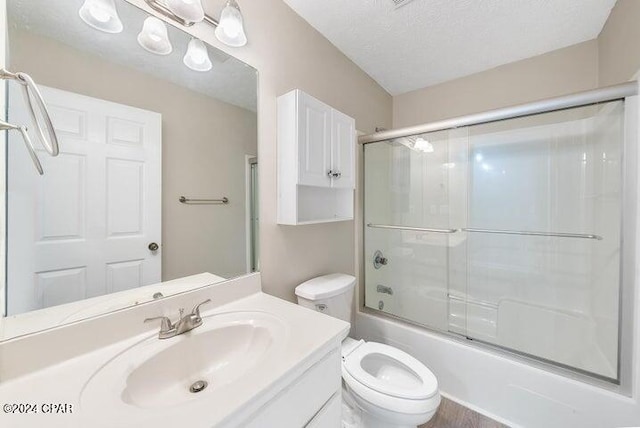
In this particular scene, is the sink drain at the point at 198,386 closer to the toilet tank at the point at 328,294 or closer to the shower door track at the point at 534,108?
the toilet tank at the point at 328,294

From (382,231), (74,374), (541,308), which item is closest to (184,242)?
(74,374)

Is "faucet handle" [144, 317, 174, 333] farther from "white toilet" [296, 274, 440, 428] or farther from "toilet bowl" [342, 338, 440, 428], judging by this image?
"toilet bowl" [342, 338, 440, 428]

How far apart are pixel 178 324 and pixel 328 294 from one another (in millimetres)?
739

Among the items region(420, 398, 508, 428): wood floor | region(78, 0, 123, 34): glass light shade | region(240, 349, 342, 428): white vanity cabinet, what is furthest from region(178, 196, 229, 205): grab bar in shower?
region(420, 398, 508, 428): wood floor

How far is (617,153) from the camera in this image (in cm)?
124

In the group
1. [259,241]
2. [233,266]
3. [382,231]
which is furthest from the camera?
[382,231]

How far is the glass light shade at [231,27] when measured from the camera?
0.99m

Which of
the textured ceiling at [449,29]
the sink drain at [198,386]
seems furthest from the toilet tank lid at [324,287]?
the textured ceiling at [449,29]

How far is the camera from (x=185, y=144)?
3.22 feet

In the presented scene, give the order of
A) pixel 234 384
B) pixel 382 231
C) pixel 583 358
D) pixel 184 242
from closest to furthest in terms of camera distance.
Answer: pixel 234 384, pixel 184 242, pixel 583 358, pixel 382 231

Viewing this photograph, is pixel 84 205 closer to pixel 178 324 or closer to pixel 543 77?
pixel 178 324

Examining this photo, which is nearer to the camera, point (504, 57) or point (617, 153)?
point (617, 153)

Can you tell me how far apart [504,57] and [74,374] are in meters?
2.74

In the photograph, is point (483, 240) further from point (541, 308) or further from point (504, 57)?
point (504, 57)
